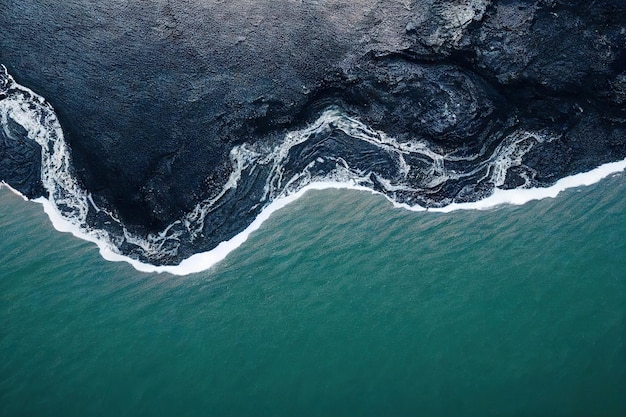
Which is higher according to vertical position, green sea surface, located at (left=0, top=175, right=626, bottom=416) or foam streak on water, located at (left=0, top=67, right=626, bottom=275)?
foam streak on water, located at (left=0, top=67, right=626, bottom=275)

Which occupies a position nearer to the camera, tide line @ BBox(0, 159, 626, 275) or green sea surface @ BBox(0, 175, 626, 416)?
green sea surface @ BBox(0, 175, 626, 416)

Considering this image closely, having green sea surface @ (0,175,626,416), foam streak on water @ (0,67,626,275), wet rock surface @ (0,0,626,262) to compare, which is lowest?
green sea surface @ (0,175,626,416)

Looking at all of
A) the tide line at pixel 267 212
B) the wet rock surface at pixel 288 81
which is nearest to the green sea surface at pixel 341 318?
the tide line at pixel 267 212

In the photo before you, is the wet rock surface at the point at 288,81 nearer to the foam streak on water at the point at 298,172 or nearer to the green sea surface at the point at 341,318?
the foam streak on water at the point at 298,172

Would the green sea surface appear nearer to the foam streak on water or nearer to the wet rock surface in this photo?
the foam streak on water

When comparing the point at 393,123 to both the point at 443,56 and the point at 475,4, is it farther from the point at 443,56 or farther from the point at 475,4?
the point at 475,4

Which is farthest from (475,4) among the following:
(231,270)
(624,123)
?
(231,270)

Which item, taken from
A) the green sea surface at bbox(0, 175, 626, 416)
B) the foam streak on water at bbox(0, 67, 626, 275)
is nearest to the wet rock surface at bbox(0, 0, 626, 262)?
the foam streak on water at bbox(0, 67, 626, 275)
